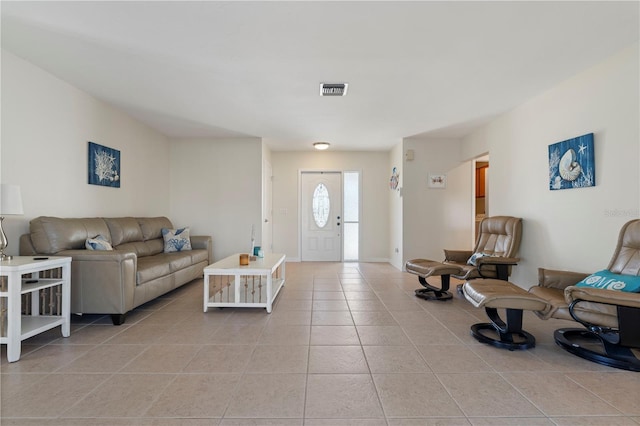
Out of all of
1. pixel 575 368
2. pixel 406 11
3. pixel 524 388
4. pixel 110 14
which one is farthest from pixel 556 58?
pixel 110 14

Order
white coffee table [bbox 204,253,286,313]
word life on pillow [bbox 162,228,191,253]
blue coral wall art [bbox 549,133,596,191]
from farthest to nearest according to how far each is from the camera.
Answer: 1. word life on pillow [bbox 162,228,191,253]
2. white coffee table [bbox 204,253,286,313]
3. blue coral wall art [bbox 549,133,596,191]

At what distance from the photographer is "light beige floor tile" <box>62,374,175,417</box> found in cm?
160

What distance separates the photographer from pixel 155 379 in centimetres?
191

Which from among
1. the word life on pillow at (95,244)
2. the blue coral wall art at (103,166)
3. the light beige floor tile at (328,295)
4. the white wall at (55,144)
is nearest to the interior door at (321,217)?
the light beige floor tile at (328,295)

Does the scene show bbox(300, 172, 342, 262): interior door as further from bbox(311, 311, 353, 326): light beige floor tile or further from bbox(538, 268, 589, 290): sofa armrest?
bbox(538, 268, 589, 290): sofa armrest

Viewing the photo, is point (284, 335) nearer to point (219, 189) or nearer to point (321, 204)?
point (219, 189)

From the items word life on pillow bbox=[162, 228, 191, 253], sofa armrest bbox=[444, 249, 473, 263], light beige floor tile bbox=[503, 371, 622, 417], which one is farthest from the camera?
word life on pillow bbox=[162, 228, 191, 253]

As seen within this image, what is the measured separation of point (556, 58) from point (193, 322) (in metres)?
4.05

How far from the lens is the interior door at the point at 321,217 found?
6762mm

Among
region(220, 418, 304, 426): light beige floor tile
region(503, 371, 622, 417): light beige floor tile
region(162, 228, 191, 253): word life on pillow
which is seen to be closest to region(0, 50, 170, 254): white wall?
region(162, 228, 191, 253): word life on pillow

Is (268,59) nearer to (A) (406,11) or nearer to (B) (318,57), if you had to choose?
(B) (318,57)

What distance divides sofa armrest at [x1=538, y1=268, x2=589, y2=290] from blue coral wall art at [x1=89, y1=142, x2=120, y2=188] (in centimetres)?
485

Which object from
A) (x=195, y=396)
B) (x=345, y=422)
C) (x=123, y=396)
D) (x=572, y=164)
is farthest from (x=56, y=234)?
(x=572, y=164)

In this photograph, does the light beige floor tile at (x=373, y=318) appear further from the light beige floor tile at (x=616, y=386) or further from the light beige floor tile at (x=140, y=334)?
the light beige floor tile at (x=140, y=334)
